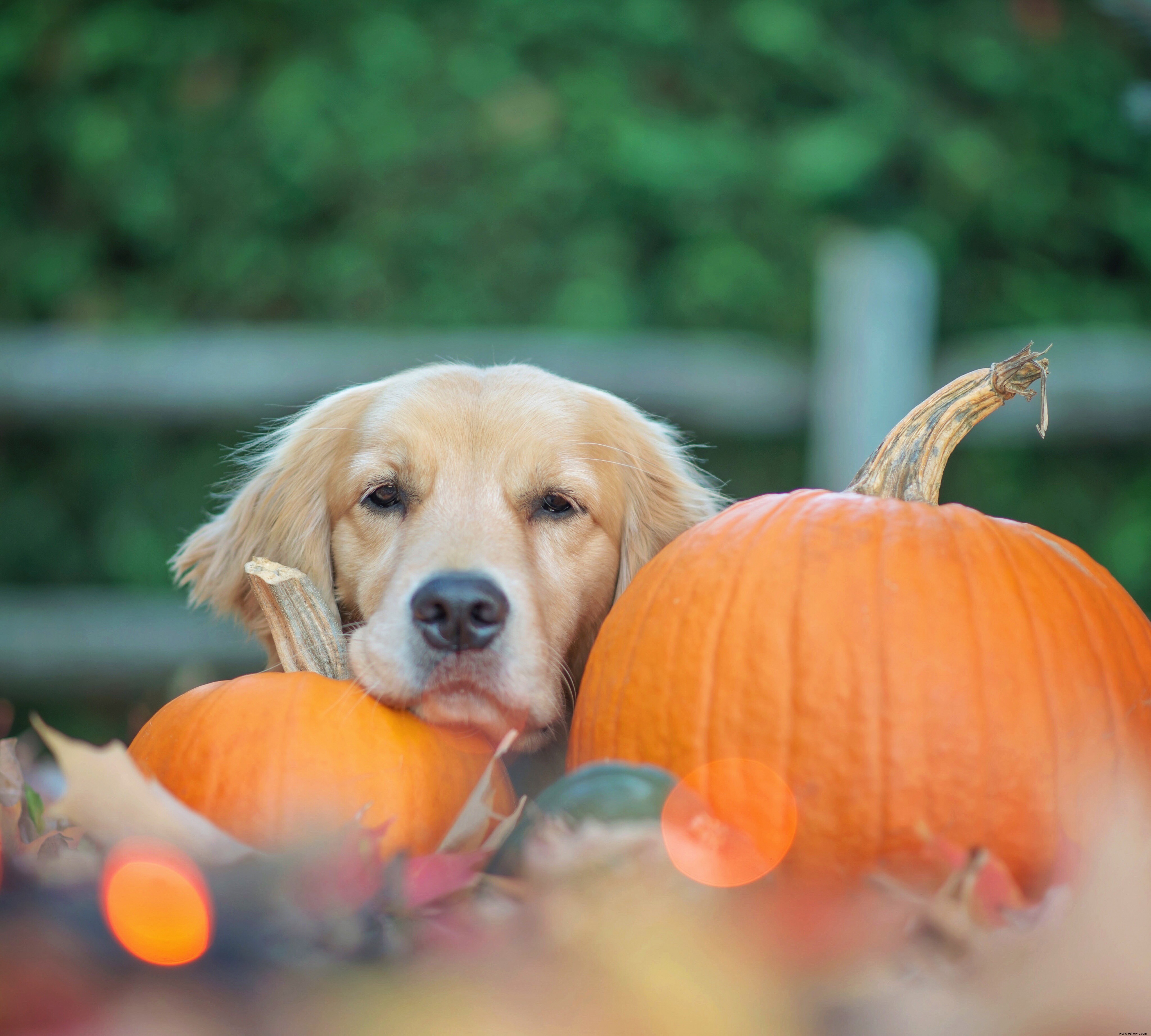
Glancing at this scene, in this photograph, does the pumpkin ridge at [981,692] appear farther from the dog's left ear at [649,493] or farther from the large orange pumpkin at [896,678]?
the dog's left ear at [649,493]

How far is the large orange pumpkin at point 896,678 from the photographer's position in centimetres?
131

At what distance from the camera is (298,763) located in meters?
1.45

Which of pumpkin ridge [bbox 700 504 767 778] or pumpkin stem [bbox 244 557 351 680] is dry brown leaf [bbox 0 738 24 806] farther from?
pumpkin ridge [bbox 700 504 767 778]

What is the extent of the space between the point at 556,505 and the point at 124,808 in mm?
1204

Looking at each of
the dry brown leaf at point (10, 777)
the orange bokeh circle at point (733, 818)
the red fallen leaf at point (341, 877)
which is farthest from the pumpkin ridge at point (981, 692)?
the dry brown leaf at point (10, 777)

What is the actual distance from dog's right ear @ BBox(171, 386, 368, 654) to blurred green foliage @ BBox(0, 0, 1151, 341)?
2.86m

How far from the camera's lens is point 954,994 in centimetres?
82

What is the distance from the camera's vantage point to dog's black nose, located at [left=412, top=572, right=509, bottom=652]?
181 centimetres

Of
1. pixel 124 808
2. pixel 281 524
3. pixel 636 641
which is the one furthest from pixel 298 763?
pixel 281 524

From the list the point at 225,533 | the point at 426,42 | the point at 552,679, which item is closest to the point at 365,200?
the point at 426,42

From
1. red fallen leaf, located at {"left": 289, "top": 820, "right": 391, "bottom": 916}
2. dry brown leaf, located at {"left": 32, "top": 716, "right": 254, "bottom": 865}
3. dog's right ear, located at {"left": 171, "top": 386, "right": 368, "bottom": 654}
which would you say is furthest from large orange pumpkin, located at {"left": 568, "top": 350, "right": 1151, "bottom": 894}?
dog's right ear, located at {"left": 171, "top": 386, "right": 368, "bottom": 654}

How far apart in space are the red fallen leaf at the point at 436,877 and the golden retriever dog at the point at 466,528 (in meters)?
0.58

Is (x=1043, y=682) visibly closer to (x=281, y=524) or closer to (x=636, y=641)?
(x=636, y=641)

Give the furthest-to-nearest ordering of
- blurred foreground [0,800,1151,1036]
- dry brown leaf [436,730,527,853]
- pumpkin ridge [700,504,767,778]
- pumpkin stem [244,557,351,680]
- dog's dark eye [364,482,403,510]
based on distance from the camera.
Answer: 1. dog's dark eye [364,482,403,510]
2. pumpkin stem [244,557,351,680]
3. pumpkin ridge [700,504,767,778]
4. dry brown leaf [436,730,527,853]
5. blurred foreground [0,800,1151,1036]
